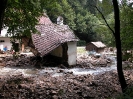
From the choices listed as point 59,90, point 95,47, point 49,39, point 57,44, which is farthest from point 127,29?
point 95,47

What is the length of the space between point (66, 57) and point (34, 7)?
10.1 metres

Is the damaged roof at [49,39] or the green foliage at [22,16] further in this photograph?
the damaged roof at [49,39]

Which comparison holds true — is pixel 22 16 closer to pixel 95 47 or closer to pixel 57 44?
pixel 57 44

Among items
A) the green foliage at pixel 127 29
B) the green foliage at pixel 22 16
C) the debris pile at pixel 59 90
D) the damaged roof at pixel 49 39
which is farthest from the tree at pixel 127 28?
the damaged roof at pixel 49 39

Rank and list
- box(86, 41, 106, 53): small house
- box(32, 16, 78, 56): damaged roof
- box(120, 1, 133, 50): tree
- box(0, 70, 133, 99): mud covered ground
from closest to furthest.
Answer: box(120, 1, 133, 50): tree
box(0, 70, 133, 99): mud covered ground
box(32, 16, 78, 56): damaged roof
box(86, 41, 106, 53): small house

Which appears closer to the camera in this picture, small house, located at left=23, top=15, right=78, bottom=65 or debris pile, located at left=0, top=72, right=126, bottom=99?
debris pile, located at left=0, top=72, right=126, bottom=99

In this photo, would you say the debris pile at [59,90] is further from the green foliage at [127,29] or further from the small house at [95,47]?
the small house at [95,47]

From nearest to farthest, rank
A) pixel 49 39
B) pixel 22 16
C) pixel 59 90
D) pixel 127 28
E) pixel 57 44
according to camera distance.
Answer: pixel 127 28
pixel 59 90
pixel 22 16
pixel 57 44
pixel 49 39

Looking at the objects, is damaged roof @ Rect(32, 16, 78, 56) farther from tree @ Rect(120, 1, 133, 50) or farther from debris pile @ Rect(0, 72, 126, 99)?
tree @ Rect(120, 1, 133, 50)

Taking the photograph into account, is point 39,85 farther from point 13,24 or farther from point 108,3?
point 108,3

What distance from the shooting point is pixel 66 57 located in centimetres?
1870

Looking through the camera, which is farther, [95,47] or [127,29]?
[95,47]

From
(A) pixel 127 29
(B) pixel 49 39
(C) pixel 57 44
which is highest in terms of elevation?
(A) pixel 127 29

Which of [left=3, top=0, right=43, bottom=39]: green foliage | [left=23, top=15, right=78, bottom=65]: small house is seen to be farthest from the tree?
[left=23, top=15, right=78, bottom=65]: small house
